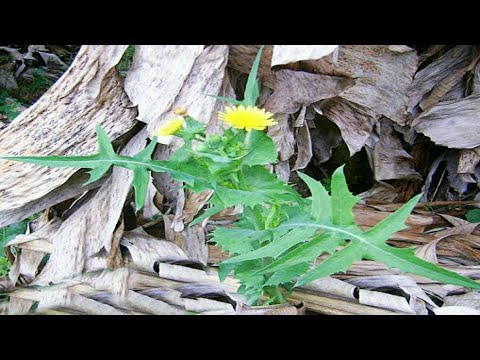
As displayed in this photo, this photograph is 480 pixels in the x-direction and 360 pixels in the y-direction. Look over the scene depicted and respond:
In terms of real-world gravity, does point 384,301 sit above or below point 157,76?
below

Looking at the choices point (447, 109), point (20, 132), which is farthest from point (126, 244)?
point (447, 109)

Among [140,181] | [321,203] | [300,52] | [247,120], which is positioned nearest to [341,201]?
[321,203]

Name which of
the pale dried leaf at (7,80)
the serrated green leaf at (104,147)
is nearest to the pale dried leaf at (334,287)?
the serrated green leaf at (104,147)

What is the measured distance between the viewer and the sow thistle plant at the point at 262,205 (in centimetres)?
58

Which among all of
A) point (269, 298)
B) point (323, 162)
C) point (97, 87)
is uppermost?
point (97, 87)

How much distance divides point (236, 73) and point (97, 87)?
11.0 inches

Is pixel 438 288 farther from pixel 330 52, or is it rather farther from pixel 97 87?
pixel 97 87

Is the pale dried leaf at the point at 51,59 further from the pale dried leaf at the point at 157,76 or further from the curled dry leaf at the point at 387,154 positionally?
the curled dry leaf at the point at 387,154

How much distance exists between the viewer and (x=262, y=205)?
2.48ft

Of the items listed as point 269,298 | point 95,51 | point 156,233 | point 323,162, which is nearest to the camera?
point 269,298

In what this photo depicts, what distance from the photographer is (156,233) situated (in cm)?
112

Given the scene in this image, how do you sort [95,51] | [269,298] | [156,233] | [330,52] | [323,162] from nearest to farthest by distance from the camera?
1. [269,298]
2. [330,52]
3. [95,51]
4. [156,233]
5. [323,162]

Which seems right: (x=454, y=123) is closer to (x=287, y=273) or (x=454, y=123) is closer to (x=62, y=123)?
(x=287, y=273)

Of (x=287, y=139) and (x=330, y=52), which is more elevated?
(x=330, y=52)
